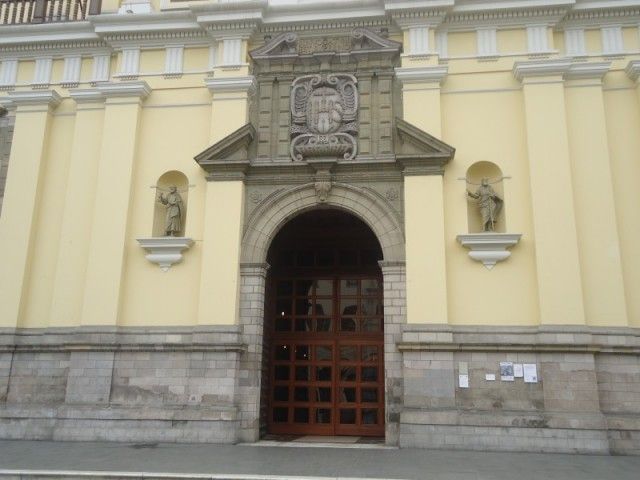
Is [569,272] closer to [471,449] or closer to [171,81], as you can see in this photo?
[471,449]

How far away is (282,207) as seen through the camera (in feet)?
43.3

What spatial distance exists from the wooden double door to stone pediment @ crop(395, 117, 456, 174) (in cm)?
336

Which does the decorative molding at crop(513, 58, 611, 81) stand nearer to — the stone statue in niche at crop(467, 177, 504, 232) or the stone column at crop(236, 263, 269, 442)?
the stone statue in niche at crop(467, 177, 504, 232)

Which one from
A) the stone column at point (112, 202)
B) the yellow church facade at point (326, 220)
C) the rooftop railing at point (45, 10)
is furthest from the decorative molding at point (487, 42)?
the rooftop railing at point (45, 10)

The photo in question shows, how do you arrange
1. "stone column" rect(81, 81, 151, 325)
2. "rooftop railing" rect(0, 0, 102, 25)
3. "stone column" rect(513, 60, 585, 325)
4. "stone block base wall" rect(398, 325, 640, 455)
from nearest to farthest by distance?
"stone block base wall" rect(398, 325, 640, 455), "stone column" rect(513, 60, 585, 325), "stone column" rect(81, 81, 151, 325), "rooftop railing" rect(0, 0, 102, 25)

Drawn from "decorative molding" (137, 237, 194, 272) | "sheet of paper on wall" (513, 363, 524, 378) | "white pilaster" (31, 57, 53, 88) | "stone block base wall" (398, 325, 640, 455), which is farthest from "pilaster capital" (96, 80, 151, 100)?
"sheet of paper on wall" (513, 363, 524, 378)

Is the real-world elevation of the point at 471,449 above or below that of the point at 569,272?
below

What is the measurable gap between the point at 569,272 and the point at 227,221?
6.99 m

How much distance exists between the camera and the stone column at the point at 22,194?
13523mm

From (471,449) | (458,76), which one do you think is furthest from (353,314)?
(458,76)

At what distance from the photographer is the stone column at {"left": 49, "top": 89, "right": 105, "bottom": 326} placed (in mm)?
13289

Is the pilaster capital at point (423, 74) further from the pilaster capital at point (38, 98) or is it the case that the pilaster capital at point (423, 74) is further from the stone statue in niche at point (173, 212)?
the pilaster capital at point (38, 98)

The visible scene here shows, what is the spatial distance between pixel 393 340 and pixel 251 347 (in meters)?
2.91

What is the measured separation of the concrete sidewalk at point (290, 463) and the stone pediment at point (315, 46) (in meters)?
8.41
